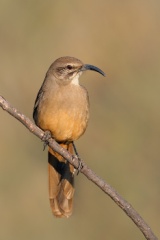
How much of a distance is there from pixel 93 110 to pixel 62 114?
678cm

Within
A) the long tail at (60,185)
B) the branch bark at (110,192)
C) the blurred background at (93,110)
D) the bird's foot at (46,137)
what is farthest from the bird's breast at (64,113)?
the blurred background at (93,110)

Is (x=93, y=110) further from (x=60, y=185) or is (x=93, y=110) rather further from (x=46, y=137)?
(x=46, y=137)

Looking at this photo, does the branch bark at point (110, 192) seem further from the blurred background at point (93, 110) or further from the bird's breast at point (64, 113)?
the blurred background at point (93, 110)

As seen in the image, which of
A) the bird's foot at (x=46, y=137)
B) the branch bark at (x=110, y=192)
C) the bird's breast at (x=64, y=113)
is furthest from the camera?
the bird's breast at (x=64, y=113)

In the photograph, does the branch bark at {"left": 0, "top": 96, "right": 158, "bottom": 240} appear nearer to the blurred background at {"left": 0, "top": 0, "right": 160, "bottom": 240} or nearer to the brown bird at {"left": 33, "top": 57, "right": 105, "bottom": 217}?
the brown bird at {"left": 33, "top": 57, "right": 105, "bottom": 217}

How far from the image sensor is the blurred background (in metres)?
12.2

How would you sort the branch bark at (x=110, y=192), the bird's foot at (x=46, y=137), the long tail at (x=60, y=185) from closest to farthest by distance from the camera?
1. the branch bark at (x=110, y=192)
2. the bird's foot at (x=46, y=137)
3. the long tail at (x=60, y=185)

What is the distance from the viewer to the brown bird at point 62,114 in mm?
7555

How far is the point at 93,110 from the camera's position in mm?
14312

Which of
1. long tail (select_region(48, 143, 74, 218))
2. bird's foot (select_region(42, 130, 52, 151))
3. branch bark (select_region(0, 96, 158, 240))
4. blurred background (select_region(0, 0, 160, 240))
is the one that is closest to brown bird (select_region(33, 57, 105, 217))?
long tail (select_region(48, 143, 74, 218))

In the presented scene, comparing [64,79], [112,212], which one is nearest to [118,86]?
[112,212]

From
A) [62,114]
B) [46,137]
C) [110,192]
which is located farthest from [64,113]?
[110,192]

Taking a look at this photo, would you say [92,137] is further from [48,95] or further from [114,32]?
[48,95]

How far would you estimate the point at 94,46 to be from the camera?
16.0 meters
